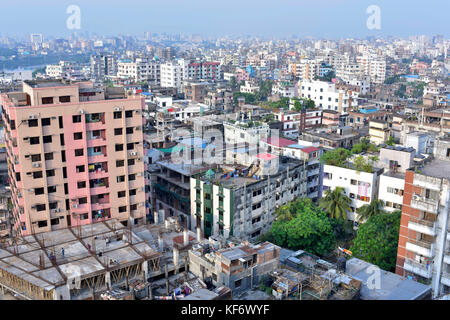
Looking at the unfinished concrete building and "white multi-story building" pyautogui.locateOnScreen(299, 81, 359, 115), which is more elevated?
→ "white multi-story building" pyautogui.locateOnScreen(299, 81, 359, 115)

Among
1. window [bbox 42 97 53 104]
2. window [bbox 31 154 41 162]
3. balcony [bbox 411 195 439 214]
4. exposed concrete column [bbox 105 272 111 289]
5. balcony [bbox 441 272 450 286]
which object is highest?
window [bbox 42 97 53 104]

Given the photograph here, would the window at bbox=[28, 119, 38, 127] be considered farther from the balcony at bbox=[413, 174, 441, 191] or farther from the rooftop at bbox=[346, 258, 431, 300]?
the balcony at bbox=[413, 174, 441, 191]

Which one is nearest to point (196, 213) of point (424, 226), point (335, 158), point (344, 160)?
point (335, 158)

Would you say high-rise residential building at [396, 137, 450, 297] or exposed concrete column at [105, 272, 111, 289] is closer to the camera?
exposed concrete column at [105, 272, 111, 289]

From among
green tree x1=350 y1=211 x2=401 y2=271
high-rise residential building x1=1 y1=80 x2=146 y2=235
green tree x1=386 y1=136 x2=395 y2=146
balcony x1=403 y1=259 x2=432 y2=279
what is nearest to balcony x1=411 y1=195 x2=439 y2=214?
balcony x1=403 y1=259 x2=432 y2=279

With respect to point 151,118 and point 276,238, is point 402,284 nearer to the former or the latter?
point 276,238

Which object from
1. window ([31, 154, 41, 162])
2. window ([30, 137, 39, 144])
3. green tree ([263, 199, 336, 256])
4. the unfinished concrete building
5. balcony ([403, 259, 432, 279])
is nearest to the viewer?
the unfinished concrete building
